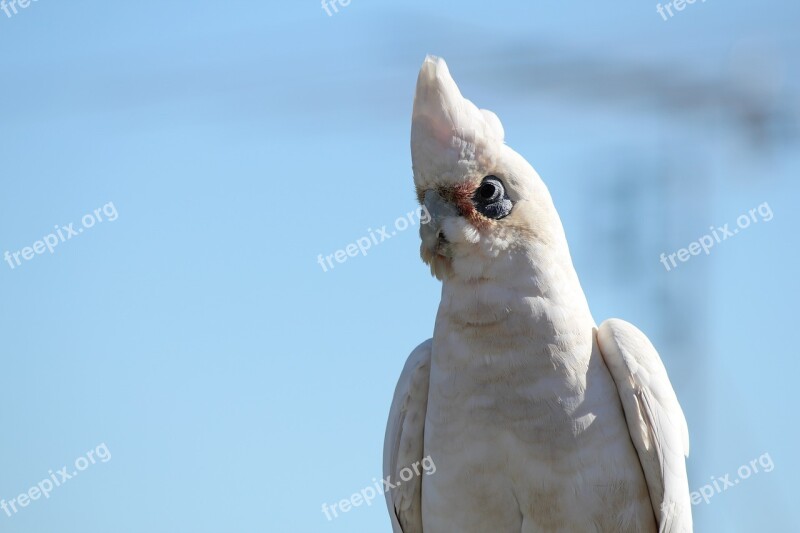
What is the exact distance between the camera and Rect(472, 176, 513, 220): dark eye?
387 cm

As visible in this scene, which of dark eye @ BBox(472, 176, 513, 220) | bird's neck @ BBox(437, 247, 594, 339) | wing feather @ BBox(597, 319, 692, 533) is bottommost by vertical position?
wing feather @ BBox(597, 319, 692, 533)

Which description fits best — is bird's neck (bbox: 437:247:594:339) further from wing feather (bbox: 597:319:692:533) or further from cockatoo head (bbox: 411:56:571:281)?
wing feather (bbox: 597:319:692:533)

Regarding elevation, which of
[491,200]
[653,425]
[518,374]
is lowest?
[653,425]

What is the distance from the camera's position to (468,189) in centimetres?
384

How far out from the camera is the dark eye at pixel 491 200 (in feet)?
12.7

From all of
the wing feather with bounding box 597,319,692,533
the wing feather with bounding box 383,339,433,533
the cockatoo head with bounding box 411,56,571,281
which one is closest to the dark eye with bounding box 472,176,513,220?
the cockatoo head with bounding box 411,56,571,281

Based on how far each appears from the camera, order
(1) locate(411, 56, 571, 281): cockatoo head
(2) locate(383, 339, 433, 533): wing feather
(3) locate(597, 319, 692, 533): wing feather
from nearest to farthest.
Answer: (1) locate(411, 56, 571, 281): cockatoo head → (3) locate(597, 319, 692, 533): wing feather → (2) locate(383, 339, 433, 533): wing feather

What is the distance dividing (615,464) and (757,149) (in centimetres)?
355

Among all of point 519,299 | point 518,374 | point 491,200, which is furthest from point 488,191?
point 518,374

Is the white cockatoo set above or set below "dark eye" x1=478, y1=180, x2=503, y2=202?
below

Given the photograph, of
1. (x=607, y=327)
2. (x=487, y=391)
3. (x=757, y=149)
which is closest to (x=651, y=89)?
(x=757, y=149)

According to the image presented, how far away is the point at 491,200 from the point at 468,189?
11 centimetres

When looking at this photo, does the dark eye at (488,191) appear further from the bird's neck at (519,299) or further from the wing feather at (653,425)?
the wing feather at (653,425)

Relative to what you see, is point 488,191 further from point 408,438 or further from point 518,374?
point 408,438
